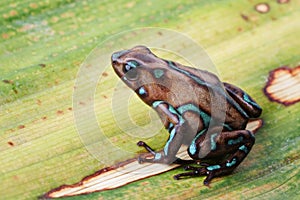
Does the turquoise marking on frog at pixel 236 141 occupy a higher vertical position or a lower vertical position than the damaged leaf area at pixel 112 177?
lower

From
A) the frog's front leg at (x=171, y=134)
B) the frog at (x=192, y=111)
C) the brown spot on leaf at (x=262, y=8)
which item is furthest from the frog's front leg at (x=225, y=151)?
the brown spot on leaf at (x=262, y=8)

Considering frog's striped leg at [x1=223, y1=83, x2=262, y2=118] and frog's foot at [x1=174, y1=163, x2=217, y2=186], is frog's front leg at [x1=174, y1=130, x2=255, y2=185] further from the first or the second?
frog's striped leg at [x1=223, y1=83, x2=262, y2=118]

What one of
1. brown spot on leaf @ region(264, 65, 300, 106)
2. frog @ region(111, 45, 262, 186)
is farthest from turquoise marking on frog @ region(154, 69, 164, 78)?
brown spot on leaf @ region(264, 65, 300, 106)

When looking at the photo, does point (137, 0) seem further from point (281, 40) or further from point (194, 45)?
point (281, 40)

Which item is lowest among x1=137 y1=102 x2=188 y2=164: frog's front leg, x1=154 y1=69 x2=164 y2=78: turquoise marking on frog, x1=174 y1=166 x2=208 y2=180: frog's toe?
x1=174 y1=166 x2=208 y2=180: frog's toe

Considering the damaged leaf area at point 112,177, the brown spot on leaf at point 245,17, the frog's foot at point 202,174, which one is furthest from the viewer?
the brown spot on leaf at point 245,17

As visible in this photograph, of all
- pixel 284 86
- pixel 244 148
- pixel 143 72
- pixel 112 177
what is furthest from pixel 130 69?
pixel 284 86

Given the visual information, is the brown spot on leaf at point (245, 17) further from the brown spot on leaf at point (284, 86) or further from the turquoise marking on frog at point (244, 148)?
the turquoise marking on frog at point (244, 148)
